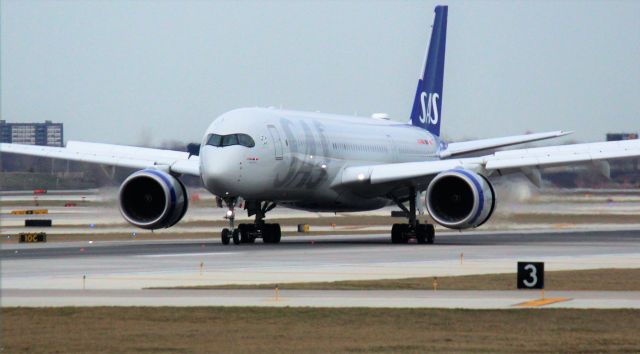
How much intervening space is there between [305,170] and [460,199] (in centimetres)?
556

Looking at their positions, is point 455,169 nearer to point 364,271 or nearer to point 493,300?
point 364,271

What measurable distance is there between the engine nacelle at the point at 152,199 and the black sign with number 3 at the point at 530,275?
22867 mm

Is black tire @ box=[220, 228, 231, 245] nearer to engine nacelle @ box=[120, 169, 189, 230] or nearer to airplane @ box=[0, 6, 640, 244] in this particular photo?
airplane @ box=[0, 6, 640, 244]

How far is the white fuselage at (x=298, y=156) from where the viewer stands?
4644 centimetres

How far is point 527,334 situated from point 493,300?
4.80 meters

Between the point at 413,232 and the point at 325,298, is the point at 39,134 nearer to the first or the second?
the point at 413,232

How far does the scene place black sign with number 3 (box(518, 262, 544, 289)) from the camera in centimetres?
2828

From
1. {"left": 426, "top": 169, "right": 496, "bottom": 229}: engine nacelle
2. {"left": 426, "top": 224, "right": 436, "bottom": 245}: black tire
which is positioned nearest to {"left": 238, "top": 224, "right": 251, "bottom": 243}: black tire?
{"left": 426, "top": 169, "right": 496, "bottom": 229}: engine nacelle

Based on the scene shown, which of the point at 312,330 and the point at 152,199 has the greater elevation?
the point at 152,199

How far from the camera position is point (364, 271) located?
1330 inches

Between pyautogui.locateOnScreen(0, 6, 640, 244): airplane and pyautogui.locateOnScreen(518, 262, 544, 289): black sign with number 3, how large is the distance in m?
18.3

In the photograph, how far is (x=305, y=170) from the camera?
49.8 m

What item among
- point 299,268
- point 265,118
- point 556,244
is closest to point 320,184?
point 265,118

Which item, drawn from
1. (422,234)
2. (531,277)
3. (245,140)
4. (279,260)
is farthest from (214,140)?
(531,277)
